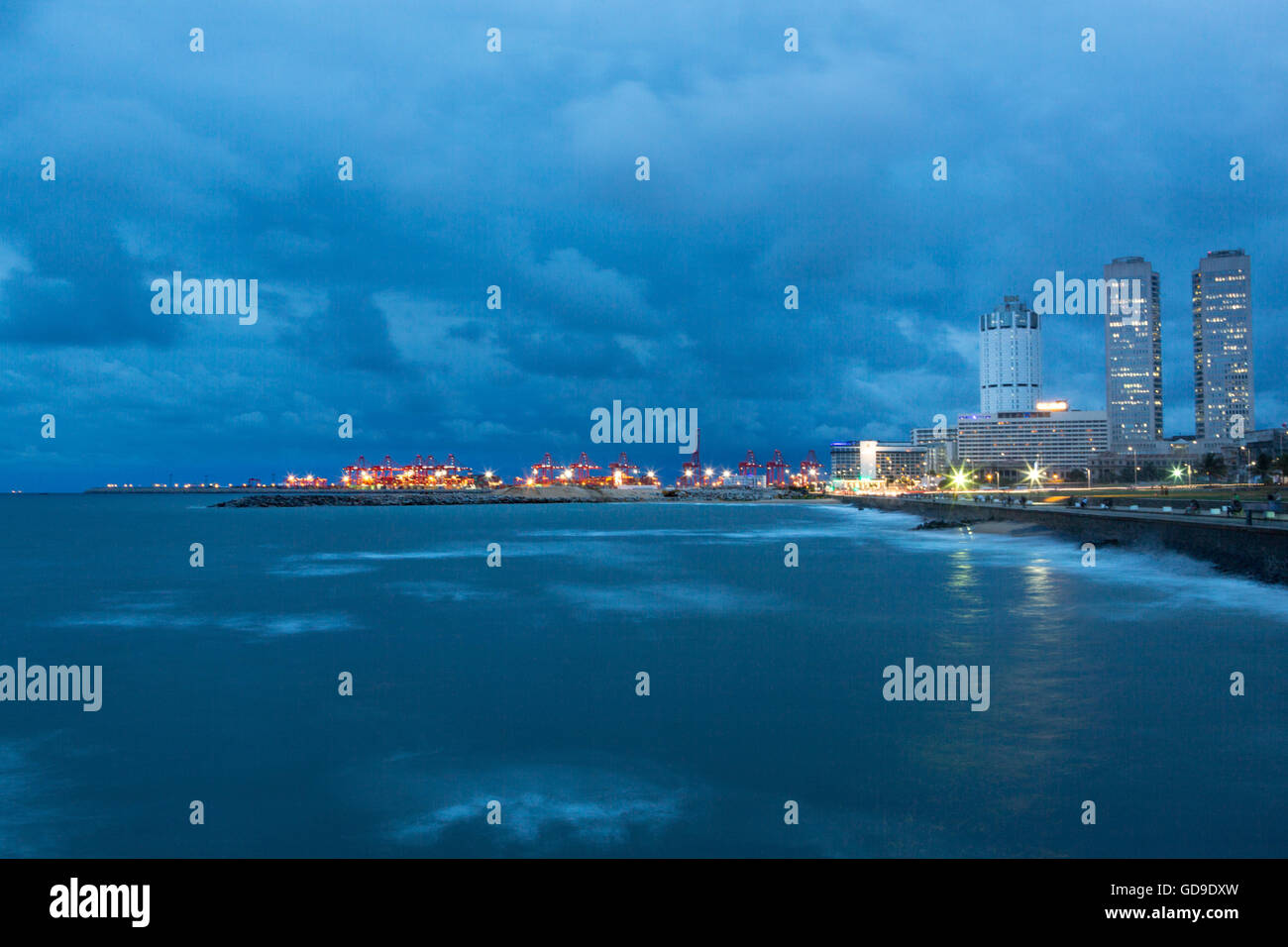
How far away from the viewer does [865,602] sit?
3275 centimetres

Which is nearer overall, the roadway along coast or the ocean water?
the ocean water

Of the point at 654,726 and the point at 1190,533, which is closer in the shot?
→ the point at 654,726

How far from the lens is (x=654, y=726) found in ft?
51.5

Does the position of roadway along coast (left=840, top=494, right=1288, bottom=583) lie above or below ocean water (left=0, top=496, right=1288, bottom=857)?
above

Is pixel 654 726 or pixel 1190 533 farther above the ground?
pixel 1190 533

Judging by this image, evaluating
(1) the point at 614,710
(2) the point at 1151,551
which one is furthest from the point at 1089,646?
(2) the point at 1151,551

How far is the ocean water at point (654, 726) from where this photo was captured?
10.7m

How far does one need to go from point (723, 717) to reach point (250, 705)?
995 centimetres

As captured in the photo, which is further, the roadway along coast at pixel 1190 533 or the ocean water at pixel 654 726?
the roadway along coast at pixel 1190 533

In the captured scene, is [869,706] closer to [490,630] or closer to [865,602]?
[490,630]

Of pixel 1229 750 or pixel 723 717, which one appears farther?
pixel 723 717

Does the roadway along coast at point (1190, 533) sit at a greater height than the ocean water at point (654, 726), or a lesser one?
greater

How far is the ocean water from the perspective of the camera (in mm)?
10672
